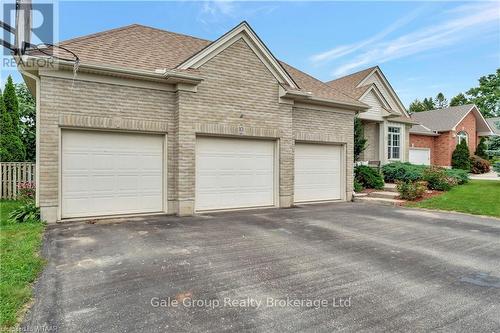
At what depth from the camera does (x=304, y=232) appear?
703 cm

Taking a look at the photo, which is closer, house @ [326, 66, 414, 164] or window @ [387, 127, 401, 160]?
house @ [326, 66, 414, 164]

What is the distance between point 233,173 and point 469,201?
29.6 ft

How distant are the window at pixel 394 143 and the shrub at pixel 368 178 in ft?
16.1

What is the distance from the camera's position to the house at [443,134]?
25266 mm

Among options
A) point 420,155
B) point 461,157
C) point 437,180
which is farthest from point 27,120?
point 461,157

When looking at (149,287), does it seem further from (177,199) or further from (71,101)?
(71,101)

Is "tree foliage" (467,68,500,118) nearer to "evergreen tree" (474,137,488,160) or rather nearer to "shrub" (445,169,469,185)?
"evergreen tree" (474,137,488,160)

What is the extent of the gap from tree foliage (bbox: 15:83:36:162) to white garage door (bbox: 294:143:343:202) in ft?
61.6

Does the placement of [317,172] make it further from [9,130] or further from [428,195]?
[9,130]

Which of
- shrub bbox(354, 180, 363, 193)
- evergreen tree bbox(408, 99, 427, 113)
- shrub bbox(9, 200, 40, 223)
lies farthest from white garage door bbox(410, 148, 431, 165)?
evergreen tree bbox(408, 99, 427, 113)

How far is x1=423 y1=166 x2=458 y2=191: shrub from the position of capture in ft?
45.9

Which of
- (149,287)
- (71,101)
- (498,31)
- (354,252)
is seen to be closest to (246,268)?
(149,287)

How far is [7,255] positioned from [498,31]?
23.6 m

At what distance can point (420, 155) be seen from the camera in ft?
82.1
